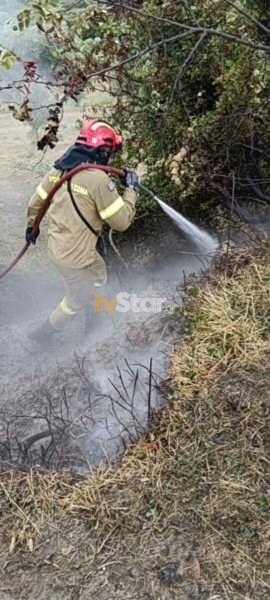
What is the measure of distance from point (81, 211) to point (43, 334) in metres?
1.21

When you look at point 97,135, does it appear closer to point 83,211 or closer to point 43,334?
point 83,211

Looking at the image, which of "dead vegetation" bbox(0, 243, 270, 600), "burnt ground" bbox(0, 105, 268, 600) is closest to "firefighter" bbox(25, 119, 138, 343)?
"burnt ground" bbox(0, 105, 268, 600)

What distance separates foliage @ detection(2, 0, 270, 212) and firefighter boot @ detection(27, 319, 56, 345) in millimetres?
1738

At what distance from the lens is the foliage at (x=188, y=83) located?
188 inches

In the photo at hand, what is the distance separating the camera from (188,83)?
5.32 metres

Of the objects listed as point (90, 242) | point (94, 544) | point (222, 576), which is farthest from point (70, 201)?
point (222, 576)

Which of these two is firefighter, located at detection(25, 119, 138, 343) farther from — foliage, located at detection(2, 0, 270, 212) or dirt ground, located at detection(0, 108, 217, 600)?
foliage, located at detection(2, 0, 270, 212)

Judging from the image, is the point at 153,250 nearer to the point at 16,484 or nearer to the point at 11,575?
the point at 16,484

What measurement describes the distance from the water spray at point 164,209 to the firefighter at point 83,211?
4 centimetres

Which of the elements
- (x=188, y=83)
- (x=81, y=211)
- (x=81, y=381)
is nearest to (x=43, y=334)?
(x=81, y=381)

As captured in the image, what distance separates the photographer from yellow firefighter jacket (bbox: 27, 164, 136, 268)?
159 inches

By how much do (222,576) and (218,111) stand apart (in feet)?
13.1

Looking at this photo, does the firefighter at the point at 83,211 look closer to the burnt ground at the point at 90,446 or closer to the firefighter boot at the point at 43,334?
the firefighter boot at the point at 43,334

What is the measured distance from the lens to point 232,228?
5516 mm
